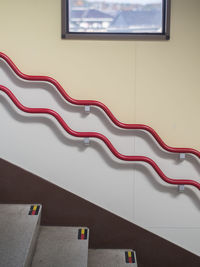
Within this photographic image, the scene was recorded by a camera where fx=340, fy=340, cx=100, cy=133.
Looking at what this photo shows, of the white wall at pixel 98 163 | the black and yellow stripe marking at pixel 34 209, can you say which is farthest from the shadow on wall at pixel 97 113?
the black and yellow stripe marking at pixel 34 209

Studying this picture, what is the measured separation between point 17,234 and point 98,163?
28.5 inches

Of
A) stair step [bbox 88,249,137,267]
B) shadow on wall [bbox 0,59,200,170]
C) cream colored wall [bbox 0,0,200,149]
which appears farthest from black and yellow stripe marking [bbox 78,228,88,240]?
cream colored wall [bbox 0,0,200,149]

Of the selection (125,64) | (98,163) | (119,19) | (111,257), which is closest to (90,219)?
(111,257)

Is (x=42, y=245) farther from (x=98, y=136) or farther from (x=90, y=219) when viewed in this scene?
(x=98, y=136)

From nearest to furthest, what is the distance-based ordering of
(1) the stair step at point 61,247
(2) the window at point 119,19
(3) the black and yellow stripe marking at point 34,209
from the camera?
(1) the stair step at point 61,247
(3) the black and yellow stripe marking at point 34,209
(2) the window at point 119,19

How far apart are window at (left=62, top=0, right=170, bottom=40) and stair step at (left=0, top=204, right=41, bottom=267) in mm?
1214

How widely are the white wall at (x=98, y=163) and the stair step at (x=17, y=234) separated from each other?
0.30m

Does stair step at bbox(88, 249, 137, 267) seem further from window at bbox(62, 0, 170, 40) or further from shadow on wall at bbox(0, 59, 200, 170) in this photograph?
window at bbox(62, 0, 170, 40)

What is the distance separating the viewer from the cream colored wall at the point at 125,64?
7.37 ft

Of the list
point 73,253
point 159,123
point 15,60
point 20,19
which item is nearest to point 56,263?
point 73,253

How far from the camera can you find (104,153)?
7.63ft

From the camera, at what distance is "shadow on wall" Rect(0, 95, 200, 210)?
7.52 ft

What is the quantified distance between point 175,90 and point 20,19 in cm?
114

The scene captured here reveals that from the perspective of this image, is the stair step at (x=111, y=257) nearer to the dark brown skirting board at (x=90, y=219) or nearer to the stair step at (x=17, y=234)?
the dark brown skirting board at (x=90, y=219)
